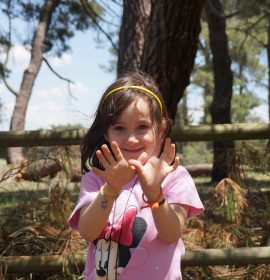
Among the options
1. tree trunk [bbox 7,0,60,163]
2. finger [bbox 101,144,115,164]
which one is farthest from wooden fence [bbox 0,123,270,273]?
tree trunk [bbox 7,0,60,163]

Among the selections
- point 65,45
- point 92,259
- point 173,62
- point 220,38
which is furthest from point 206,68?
point 92,259

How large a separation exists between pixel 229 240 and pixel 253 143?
59 centimetres

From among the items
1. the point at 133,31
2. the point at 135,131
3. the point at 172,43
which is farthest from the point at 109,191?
the point at 133,31

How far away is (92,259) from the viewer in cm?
173

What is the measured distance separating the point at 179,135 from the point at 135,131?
0.95 meters

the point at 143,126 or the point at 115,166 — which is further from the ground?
the point at 143,126

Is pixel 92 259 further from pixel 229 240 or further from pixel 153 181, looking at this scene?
pixel 229 240

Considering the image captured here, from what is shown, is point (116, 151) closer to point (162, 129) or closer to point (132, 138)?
point (132, 138)

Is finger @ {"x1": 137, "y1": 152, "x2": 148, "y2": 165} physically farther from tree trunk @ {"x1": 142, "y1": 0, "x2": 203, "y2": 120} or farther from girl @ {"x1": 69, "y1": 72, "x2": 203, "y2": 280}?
tree trunk @ {"x1": 142, "y1": 0, "x2": 203, "y2": 120}

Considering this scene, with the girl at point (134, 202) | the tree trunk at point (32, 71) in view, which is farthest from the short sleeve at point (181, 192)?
the tree trunk at point (32, 71)

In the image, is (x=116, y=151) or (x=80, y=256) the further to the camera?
(x=80, y=256)

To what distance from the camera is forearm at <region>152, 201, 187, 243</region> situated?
149cm

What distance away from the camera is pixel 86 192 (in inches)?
65.3

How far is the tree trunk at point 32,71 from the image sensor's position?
40.2ft
